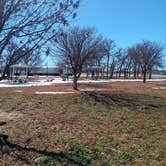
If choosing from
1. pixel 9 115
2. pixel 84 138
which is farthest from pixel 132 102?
pixel 84 138

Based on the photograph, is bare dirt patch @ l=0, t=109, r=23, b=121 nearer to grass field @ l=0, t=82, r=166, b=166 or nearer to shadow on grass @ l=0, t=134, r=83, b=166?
grass field @ l=0, t=82, r=166, b=166

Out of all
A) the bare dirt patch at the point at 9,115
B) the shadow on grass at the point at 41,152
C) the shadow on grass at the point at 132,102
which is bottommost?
the shadow on grass at the point at 41,152

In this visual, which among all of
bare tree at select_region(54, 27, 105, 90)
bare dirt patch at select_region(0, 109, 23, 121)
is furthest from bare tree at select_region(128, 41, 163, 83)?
bare dirt patch at select_region(0, 109, 23, 121)

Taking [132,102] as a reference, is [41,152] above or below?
below

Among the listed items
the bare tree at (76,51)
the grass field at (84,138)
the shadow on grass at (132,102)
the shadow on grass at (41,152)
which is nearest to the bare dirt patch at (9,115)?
the grass field at (84,138)

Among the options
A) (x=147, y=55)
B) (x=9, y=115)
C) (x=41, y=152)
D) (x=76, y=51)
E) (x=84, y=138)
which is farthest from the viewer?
(x=147, y=55)

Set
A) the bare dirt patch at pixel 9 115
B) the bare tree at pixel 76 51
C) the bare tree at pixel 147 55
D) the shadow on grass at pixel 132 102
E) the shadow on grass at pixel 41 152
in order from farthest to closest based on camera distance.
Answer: the bare tree at pixel 147 55, the bare tree at pixel 76 51, the shadow on grass at pixel 132 102, the bare dirt patch at pixel 9 115, the shadow on grass at pixel 41 152

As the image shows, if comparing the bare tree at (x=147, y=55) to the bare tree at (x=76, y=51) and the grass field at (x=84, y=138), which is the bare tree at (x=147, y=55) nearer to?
the bare tree at (x=76, y=51)

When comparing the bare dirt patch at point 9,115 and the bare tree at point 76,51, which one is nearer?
the bare dirt patch at point 9,115

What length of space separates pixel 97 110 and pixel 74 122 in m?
3.21

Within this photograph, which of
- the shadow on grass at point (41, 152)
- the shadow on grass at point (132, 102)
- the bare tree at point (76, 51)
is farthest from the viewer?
the bare tree at point (76, 51)

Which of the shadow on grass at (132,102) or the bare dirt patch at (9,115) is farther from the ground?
the shadow on grass at (132,102)

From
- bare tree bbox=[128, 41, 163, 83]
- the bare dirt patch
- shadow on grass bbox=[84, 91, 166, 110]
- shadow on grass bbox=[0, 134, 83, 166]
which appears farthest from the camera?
bare tree bbox=[128, 41, 163, 83]

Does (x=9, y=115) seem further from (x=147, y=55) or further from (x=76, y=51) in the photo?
(x=147, y=55)
